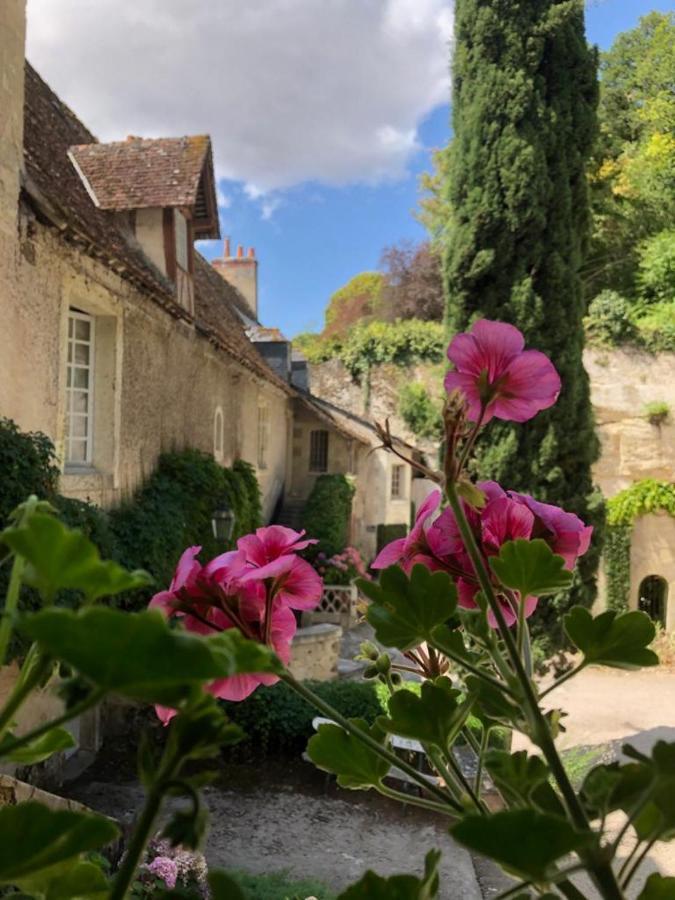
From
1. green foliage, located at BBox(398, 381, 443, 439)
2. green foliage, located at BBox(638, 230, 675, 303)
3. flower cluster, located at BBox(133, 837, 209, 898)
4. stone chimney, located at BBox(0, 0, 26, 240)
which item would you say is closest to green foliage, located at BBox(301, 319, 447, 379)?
green foliage, located at BBox(398, 381, 443, 439)

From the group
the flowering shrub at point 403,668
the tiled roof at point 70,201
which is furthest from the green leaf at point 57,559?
the tiled roof at point 70,201

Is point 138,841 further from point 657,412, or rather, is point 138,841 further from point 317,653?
point 657,412

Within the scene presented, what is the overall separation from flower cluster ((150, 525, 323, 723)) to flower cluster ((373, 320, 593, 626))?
0.10 metres

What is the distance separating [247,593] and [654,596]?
16.7 metres

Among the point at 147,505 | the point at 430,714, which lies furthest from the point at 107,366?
the point at 430,714

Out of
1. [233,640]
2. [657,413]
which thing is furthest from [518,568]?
[657,413]

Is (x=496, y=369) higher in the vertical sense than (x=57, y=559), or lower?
higher

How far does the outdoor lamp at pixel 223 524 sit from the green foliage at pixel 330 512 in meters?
7.42

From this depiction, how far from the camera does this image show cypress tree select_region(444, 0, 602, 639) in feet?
33.6

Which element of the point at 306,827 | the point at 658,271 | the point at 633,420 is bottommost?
the point at 306,827

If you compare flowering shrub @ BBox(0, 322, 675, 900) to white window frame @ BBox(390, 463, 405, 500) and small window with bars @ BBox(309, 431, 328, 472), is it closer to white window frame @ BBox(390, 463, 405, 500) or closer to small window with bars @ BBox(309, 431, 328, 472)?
small window with bars @ BBox(309, 431, 328, 472)

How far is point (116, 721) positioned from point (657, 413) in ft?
44.2

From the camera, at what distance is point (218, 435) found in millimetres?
10641

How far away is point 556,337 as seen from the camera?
10195 millimetres
